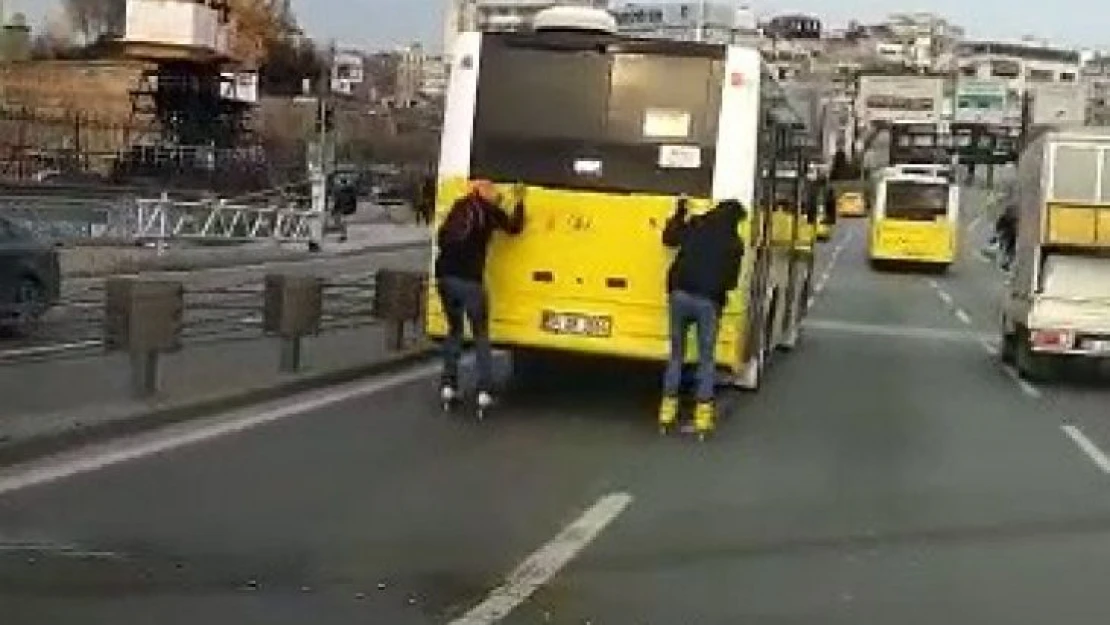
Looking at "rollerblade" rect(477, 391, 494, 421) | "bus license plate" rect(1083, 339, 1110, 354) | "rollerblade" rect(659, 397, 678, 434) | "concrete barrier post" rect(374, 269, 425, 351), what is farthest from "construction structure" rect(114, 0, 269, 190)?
"rollerblade" rect(659, 397, 678, 434)

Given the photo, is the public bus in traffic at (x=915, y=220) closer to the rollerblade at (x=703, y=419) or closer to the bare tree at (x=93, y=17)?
the rollerblade at (x=703, y=419)

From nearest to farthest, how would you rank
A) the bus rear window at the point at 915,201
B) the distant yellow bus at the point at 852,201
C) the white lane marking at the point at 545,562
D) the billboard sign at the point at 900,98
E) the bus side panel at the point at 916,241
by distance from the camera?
the white lane marking at the point at 545,562 < the bus side panel at the point at 916,241 < the bus rear window at the point at 915,201 < the distant yellow bus at the point at 852,201 < the billboard sign at the point at 900,98

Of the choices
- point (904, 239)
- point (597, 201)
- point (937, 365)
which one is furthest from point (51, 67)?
point (597, 201)

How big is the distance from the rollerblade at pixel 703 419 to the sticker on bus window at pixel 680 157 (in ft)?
6.54

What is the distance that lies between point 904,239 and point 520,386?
39.5m

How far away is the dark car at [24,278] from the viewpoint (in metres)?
19.2

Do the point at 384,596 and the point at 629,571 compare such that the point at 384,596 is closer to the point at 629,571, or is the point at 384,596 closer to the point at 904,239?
the point at 629,571

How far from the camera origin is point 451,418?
586 inches

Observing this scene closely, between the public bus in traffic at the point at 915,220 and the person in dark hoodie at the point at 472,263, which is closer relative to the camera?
the person in dark hoodie at the point at 472,263

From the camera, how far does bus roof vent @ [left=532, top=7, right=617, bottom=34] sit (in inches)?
607

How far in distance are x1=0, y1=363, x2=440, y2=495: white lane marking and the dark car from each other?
14.2 ft

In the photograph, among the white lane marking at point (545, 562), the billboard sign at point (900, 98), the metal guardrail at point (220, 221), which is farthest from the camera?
the billboard sign at point (900, 98)

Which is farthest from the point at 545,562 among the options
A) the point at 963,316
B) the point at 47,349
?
the point at 963,316

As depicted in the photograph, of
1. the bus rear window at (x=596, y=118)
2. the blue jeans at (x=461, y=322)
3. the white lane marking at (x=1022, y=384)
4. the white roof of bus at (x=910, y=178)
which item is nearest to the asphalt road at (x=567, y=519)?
the blue jeans at (x=461, y=322)
